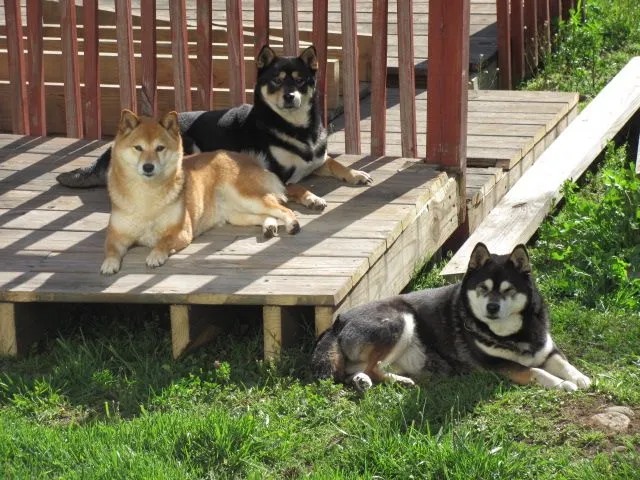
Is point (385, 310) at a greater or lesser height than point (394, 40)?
lesser

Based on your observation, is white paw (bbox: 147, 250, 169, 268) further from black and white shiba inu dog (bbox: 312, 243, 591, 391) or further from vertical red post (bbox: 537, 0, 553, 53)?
vertical red post (bbox: 537, 0, 553, 53)

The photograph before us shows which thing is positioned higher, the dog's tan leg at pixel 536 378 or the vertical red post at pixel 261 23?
the vertical red post at pixel 261 23

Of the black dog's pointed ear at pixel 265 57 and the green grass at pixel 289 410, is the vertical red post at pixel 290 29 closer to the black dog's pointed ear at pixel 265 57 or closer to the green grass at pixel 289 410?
the black dog's pointed ear at pixel 265 57

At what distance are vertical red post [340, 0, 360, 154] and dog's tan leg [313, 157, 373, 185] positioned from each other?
1.69 feet

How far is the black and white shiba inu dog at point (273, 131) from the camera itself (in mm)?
6770

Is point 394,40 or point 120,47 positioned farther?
point 394,40

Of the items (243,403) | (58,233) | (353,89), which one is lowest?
(243,403)

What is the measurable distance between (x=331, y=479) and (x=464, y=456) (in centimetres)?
48

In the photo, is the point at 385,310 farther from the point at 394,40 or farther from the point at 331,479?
the point at 394,40

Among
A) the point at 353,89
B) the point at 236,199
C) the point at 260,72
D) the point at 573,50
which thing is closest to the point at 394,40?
A: the point at 573,50

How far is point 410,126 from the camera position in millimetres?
7355

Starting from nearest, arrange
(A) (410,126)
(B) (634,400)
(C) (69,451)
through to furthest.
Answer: (C) (69,451), (B) (634,400), (A) (410,126)

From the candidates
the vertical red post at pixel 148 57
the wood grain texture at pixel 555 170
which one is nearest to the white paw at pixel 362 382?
the wood grain texture at pixel 555 170

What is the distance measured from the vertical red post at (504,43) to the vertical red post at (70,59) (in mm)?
3692
